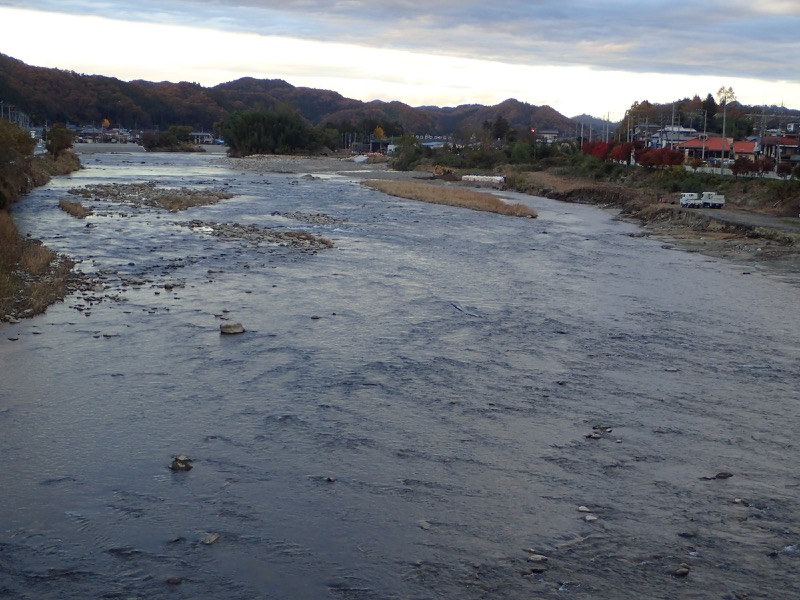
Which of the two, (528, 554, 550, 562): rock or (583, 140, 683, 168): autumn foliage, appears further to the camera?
(583, 140, 683, 168): autumn foliage

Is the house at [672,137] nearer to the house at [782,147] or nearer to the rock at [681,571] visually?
the house at [782,147]

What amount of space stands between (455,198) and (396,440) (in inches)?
1453

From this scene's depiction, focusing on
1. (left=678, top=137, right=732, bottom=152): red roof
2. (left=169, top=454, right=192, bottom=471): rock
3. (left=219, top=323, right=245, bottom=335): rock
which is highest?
(left=678, top=137, right=732, bottom=152): red roof

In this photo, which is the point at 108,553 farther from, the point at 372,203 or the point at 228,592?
the point at 372,203

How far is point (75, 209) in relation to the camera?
31.0 meters

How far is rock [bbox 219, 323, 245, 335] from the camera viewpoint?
14.2m

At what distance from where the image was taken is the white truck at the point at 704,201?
4088 cm

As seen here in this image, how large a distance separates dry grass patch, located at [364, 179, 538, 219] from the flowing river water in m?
20.9

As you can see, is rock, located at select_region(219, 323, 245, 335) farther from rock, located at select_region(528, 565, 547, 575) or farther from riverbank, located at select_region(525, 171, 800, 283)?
riverbank, located at select_region(525, 171, 800, 283)

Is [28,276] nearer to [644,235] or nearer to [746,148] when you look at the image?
[644,235]

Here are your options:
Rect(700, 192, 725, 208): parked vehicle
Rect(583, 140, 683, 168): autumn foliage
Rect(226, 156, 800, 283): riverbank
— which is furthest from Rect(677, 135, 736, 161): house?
Rect(700, 192, 725, 208): parked vehicle

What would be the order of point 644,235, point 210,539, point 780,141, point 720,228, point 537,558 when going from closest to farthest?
point 537,558, point 210,539, point 644,235, point 720,228, point 780,141

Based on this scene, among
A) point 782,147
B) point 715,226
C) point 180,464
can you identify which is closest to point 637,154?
point 782,147

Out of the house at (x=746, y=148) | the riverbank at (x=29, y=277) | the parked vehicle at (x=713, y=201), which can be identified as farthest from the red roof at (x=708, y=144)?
the riverbank at (x=29, y=277)
